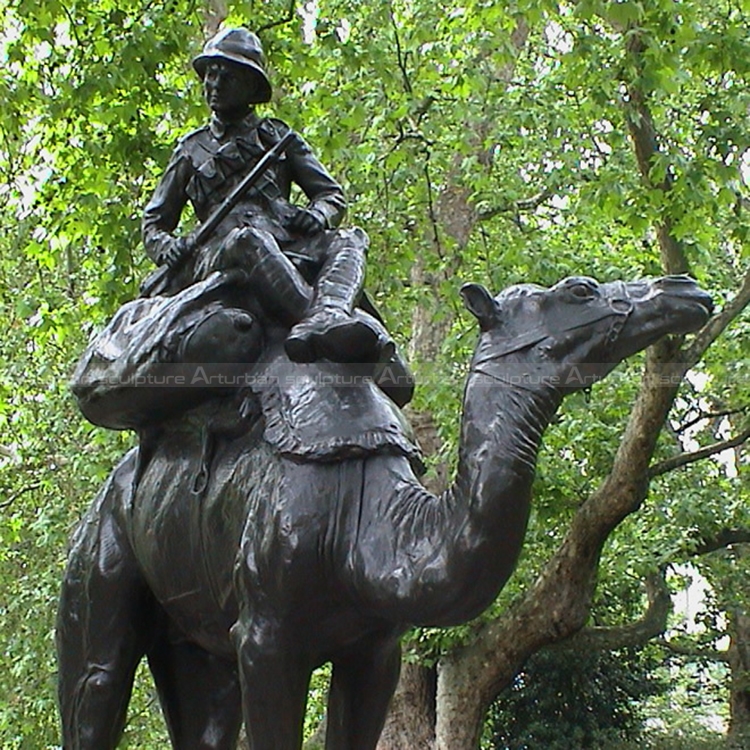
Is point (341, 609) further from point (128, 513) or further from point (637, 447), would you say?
point (637, 447)

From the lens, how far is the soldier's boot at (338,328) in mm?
2637

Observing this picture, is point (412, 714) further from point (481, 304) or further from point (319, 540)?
point (481, 304)

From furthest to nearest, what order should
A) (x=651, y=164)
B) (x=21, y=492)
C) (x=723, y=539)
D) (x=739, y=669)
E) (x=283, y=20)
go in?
(x=739, y=669) < (x=723, y=539) < (x=21, y=492) < (x=651, y=164) < (x=283, y=20)

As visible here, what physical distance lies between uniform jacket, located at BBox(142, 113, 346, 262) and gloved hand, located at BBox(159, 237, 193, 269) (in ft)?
0.07

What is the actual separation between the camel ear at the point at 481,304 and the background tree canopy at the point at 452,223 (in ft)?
11.5

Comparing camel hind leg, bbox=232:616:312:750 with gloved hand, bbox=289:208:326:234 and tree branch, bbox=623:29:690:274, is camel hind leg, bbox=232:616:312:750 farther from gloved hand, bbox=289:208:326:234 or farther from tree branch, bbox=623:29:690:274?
tree branch, bbox=623:29:690:274

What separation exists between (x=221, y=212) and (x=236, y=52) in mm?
448

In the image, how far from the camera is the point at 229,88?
3.17 meters

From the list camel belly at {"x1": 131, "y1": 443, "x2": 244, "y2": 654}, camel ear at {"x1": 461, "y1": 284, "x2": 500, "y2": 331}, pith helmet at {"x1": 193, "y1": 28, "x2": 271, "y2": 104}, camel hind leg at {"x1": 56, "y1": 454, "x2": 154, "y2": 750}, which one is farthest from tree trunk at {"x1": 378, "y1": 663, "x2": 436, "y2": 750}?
camel ear at {"x1": 461, "y1": 284, "x2": 500, "y2": 331}

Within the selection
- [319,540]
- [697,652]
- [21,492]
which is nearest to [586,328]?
[319,540]

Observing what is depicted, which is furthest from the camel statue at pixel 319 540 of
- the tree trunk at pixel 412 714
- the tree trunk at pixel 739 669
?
the tree trunk at pixel 739 669

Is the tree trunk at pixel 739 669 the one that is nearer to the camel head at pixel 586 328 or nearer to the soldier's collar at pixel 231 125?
the soldier's collar at pixel 231 125

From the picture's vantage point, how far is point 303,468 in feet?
8.38

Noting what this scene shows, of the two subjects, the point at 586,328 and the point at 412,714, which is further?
the point at 412,714
